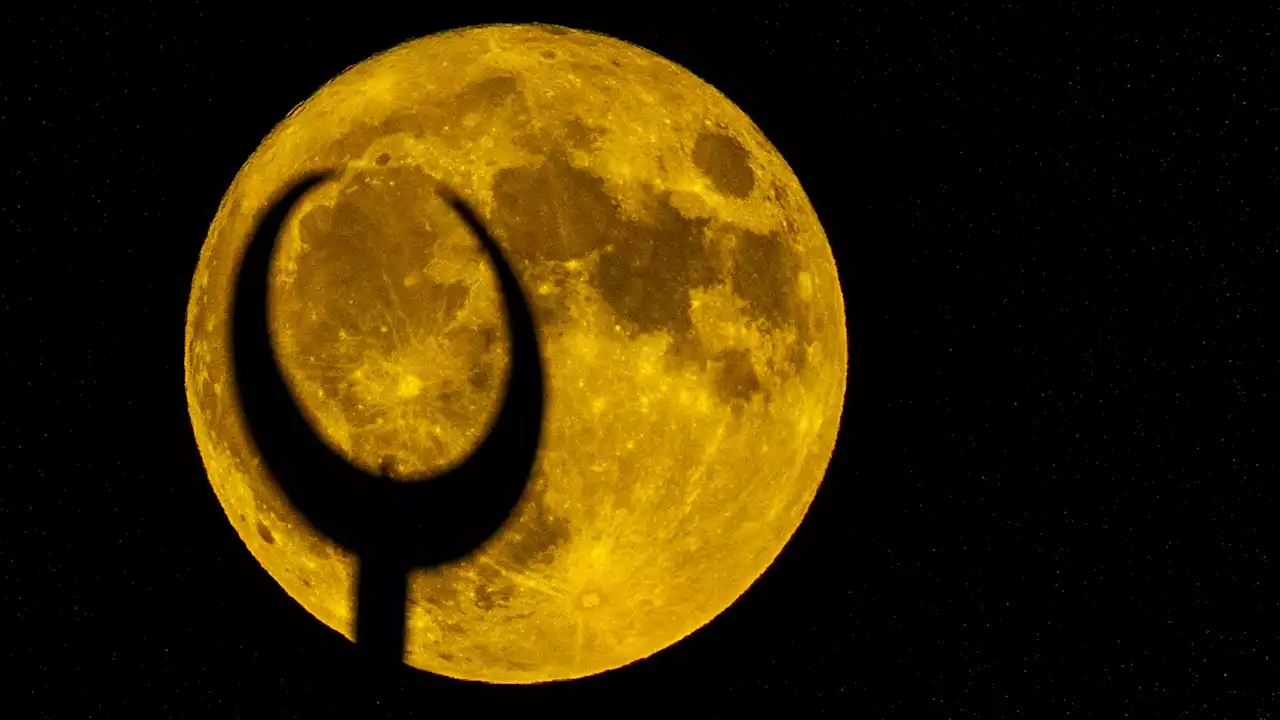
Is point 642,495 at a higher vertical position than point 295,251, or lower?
lower

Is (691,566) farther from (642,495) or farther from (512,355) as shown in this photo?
(512,355)

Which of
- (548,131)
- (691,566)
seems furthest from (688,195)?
(691,566)

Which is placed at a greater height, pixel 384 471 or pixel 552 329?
pixel 552 329

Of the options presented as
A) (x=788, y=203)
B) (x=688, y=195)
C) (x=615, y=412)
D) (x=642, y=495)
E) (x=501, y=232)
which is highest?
(x=788, y=203)

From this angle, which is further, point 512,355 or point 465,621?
point 465,621

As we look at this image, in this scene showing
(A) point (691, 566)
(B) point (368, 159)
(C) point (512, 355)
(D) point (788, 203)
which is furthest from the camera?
(D) point (788, 203)

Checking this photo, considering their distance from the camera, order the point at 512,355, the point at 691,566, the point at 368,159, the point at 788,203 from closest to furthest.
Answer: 1. the point at 512,355
2. the point at 368,159
3. the point at 691,566
4. the point at 788,203
